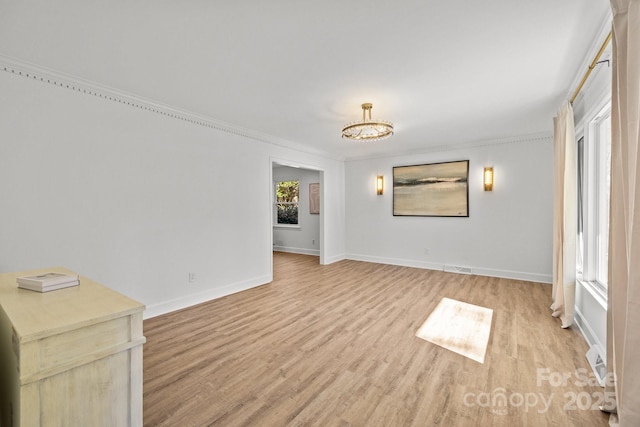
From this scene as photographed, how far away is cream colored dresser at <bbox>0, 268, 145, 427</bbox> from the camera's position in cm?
98

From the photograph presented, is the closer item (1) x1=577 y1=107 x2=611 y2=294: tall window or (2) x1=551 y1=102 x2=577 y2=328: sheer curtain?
(1) x1=577 y1=107 x2=611 y2=294: tall window

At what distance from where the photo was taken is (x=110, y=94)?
119 inches

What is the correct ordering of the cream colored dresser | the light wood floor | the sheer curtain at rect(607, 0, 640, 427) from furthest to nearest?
the light wood floor < the sheer curtain at rect(607, 0, 640, 427) < the cream colored dresser

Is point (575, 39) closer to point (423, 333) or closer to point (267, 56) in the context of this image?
point (267, 56)

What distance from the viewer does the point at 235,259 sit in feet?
14.4

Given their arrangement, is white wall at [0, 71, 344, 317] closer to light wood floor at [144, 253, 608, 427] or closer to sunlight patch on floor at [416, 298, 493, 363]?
light wood floor at [144, 253, 608, 427]

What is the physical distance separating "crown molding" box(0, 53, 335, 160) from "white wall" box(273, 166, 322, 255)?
330 centimetres

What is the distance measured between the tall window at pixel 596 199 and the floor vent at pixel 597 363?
567 mm

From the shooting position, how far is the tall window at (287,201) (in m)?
8.32

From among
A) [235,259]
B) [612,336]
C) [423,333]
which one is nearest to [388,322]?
[423,333]

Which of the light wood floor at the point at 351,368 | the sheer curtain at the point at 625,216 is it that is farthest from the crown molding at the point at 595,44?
the light wood floor at the point at 351,368

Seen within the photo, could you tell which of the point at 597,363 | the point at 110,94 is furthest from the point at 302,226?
the point at 597,363

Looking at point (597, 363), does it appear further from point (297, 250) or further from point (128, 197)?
point (297, 250)

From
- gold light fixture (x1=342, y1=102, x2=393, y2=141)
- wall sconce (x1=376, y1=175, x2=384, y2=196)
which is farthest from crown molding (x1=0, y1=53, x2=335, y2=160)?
wall sconce (x1=376, y1=175, x2=384, y2=196)
